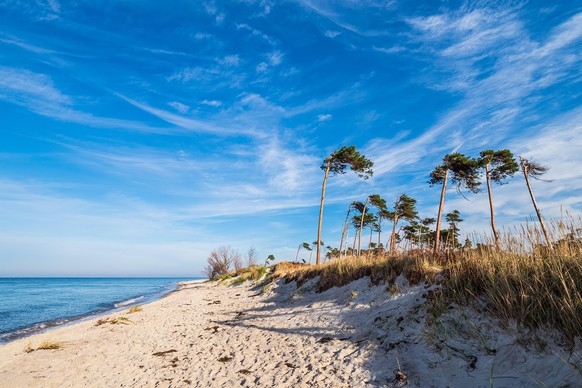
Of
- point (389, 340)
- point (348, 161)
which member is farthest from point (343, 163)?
point (389, 340)

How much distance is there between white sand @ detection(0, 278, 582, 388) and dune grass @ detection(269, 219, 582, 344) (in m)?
0.28

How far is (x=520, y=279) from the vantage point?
4.82 metres

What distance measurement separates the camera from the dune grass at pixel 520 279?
4129mm

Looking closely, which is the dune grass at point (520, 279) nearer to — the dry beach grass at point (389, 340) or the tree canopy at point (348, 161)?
the dry beach grass at point (389, 340)

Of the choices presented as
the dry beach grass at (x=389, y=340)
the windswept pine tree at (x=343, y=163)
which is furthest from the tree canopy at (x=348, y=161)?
the dry beach grass at (x=389, y=340)

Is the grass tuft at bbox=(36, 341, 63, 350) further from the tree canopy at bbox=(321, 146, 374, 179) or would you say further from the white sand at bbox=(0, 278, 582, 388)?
the tree canopy at bbox=(321, 146, 374, 179)

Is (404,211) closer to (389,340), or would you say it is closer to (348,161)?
(348,161)

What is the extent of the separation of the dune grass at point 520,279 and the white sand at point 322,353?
28 cm

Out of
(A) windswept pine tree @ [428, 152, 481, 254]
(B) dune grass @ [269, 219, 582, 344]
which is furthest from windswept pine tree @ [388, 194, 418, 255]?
(B) dune grass @ [269, 219, 582, 344]

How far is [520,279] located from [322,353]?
3880 mm

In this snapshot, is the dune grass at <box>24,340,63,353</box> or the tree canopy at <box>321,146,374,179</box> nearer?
the dune grass at <box>24,340,63,353</box>

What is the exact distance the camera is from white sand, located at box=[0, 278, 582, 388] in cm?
416

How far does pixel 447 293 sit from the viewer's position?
6332 mm

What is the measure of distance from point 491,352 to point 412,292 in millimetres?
3075
